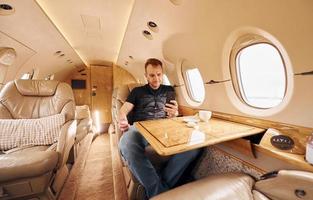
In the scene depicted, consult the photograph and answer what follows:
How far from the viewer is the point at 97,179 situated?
2.07 meters

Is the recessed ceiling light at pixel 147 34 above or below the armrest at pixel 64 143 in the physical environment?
above

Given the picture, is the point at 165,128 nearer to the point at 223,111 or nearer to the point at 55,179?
the point at 223,111

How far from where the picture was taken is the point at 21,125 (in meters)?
1.74

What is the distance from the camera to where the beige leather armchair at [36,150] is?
4.19ft

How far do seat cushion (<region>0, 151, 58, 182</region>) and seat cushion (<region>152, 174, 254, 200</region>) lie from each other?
3.25 feet

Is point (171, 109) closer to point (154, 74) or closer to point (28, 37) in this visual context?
point (154, 74)

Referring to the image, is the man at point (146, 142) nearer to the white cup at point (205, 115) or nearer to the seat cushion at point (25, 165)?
the white cup at point (205, 115)

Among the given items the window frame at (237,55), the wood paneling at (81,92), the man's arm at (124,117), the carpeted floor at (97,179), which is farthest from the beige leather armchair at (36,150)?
the wood paneling at (81,92)

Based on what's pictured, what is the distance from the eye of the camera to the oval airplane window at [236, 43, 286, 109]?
1.26 m

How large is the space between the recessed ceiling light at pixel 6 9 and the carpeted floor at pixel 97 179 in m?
2.05

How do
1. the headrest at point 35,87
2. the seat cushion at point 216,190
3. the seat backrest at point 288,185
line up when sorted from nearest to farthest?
the seat backrest at point 288,185, the seat cushion at point 216,190, the headrest at point 35,87

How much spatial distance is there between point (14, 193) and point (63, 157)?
415mm

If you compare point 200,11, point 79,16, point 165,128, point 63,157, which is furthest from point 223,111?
point 79,16

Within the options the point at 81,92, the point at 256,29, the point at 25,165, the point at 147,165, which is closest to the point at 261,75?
the point at 256,29
